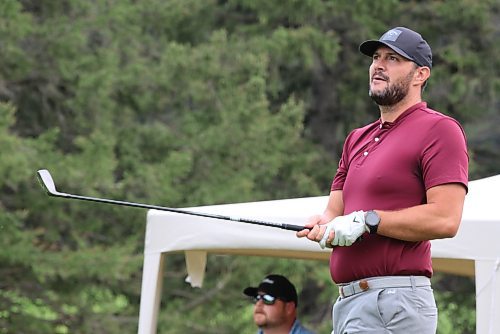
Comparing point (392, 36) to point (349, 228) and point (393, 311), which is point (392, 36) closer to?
point (349, 228)

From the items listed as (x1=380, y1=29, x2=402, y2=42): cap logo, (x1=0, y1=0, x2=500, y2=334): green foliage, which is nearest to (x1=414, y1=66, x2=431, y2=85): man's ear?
(x1=380, y1=29, x2=402, y2=42): cap logo

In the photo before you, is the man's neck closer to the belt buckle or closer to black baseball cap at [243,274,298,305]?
the belt buckle

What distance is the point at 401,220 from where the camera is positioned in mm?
3371

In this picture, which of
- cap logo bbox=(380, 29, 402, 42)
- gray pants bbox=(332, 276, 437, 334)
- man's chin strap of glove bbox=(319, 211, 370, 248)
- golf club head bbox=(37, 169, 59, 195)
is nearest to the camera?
man's chin strap of glove bbox=(319, 211, 370, 248)

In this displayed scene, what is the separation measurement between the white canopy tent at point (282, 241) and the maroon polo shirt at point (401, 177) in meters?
1.36

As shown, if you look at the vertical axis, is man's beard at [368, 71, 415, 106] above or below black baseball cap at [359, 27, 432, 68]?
below

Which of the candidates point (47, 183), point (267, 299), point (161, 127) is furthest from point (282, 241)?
point (161, 127)

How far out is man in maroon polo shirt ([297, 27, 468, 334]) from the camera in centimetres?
339

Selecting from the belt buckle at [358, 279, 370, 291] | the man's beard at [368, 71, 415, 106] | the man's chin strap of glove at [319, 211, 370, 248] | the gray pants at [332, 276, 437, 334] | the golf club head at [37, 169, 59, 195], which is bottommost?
the gray pants at [332, 276, 437, 334]

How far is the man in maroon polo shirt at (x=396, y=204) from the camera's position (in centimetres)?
339

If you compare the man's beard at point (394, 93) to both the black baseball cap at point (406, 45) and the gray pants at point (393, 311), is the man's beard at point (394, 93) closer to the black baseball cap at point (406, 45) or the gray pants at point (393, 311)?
the black baseball cap at point (406, 45)

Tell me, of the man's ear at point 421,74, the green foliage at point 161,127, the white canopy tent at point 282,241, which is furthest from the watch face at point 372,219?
the green foliage at point 161,127

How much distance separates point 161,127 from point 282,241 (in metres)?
6.19

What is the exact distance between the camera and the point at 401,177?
11.4 ft
